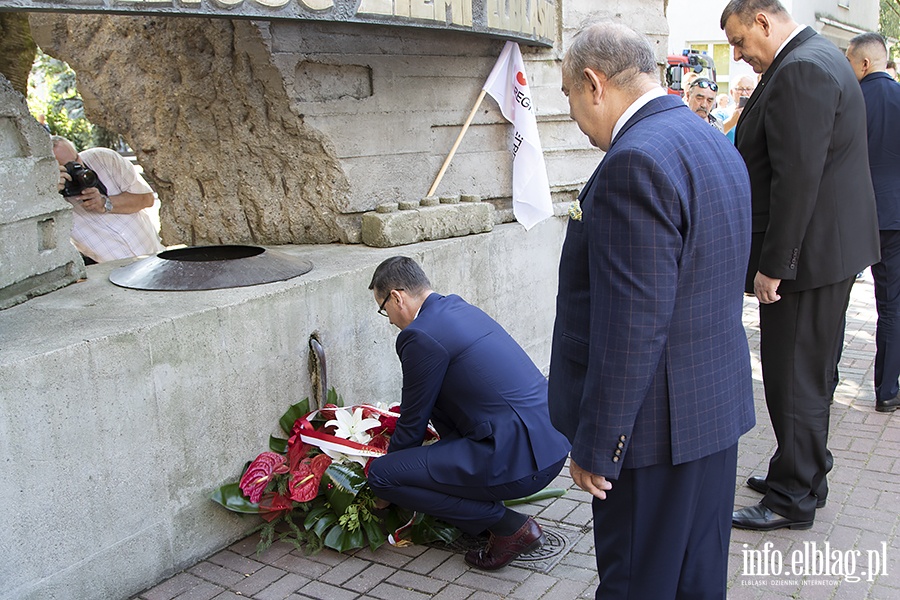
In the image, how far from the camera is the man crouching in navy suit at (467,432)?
3.45m

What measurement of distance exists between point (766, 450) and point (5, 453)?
3630mm

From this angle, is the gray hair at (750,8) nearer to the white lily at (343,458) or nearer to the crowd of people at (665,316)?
the crowd of people at (665,316)

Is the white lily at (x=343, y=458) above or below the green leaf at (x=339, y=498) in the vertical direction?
above

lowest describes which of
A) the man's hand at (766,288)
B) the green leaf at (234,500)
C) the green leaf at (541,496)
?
the green leaf at (541,496)

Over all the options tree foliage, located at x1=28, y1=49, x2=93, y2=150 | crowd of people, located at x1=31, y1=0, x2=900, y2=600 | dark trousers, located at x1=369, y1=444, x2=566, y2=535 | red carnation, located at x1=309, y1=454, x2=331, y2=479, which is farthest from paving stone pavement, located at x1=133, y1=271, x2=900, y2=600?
tree foliage, located at x1=28, y1=49, x2=93, y2=150

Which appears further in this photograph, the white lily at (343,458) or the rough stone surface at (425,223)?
the rough stone surface at (425,223)

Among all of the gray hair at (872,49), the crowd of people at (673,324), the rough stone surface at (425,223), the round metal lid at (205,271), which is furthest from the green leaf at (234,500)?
the gray hair at (872,49)

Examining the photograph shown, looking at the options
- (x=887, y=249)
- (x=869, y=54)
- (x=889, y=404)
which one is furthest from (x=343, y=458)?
(x=869, y=54)

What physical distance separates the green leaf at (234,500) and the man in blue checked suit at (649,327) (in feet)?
5.70

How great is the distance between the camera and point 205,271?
404cm

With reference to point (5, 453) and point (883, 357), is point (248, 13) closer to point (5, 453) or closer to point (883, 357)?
point (5, 453)

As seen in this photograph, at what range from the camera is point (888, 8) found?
2252 centimetres

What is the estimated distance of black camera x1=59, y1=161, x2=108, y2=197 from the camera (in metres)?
5.12

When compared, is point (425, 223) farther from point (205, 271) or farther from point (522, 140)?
point (205, 271)
